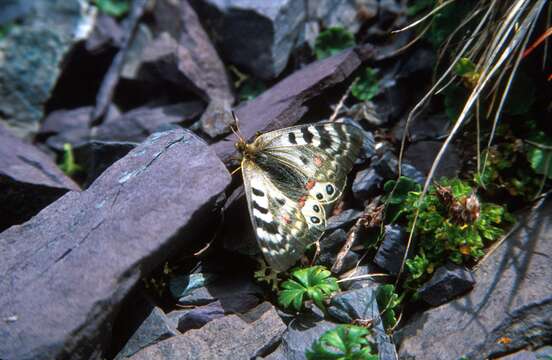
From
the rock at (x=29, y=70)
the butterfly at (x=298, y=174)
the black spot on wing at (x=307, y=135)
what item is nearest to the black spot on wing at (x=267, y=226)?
the butterfly at (x=298, y=174)

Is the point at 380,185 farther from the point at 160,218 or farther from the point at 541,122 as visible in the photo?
the point at 160,218

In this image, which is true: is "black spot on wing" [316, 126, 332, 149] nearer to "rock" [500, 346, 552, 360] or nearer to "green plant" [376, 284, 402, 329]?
"green plant" [376, 284, 402, 329]

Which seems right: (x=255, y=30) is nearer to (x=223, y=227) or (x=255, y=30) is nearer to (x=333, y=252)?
(x=223, y=227)

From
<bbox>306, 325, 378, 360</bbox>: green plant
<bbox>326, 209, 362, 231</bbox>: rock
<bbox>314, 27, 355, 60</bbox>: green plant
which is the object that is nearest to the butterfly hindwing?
<bbox>326, 209, 362, 231</bbox>: rock

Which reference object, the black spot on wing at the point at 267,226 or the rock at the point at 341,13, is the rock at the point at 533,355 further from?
the rock at the point at 341,13

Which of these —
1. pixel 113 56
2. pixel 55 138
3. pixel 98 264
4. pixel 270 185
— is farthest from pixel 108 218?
pixel 113 56

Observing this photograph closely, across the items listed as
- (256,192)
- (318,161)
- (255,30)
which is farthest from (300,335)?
(255,30)
